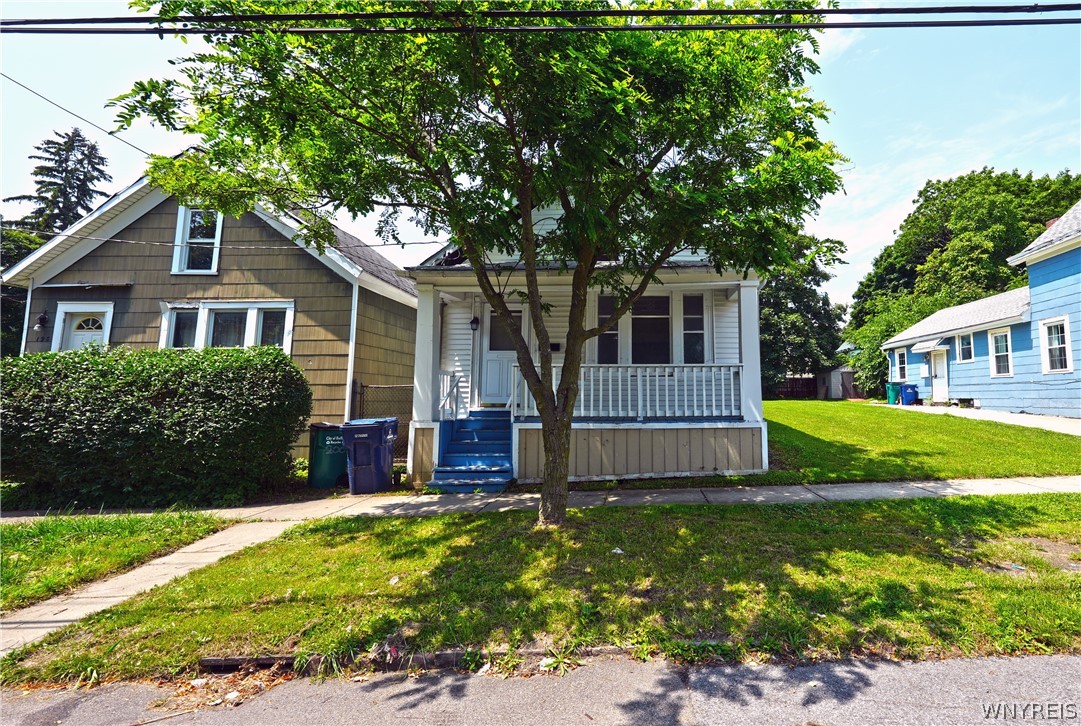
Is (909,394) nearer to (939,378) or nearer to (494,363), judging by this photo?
(939,378)

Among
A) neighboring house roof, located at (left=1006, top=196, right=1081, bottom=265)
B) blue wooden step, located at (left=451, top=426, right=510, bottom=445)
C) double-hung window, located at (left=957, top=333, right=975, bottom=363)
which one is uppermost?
neighboring house roof, located at (left=1006, top=196, right=1081, bottom=265)

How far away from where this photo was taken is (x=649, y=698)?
2551mm

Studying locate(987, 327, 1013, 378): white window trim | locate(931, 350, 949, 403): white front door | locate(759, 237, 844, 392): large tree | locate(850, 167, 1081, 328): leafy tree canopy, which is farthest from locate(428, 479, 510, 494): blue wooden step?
locate(850, 167, 1081, 328): leafy tree canopy

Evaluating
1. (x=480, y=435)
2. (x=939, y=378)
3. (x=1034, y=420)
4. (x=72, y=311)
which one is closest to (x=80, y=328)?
(x=72, y=311)

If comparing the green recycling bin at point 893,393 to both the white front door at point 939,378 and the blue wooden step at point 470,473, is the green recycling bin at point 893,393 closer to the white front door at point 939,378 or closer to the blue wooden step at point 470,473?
the white front door at point 939,378

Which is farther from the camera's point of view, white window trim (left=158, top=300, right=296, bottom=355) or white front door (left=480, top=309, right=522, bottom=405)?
white window trim (left=158, top=300, right=296, bottom=355)

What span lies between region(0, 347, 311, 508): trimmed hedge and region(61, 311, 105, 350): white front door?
3653mm

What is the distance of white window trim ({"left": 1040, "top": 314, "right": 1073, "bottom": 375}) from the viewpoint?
12695 millimetres

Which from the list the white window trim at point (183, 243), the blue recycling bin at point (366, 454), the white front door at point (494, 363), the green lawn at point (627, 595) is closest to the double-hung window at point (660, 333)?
the white front door at point (494, 363)

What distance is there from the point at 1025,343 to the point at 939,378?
4503 mm

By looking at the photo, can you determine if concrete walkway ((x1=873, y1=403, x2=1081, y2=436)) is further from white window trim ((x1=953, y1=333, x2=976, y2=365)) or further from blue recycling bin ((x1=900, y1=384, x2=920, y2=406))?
blue recycling bin ((x1=900, y1=384, x2=920, y2=406))

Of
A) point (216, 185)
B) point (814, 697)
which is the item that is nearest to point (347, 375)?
point (216, 185)

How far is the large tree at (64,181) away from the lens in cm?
2688

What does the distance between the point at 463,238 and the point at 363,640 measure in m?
4.01
